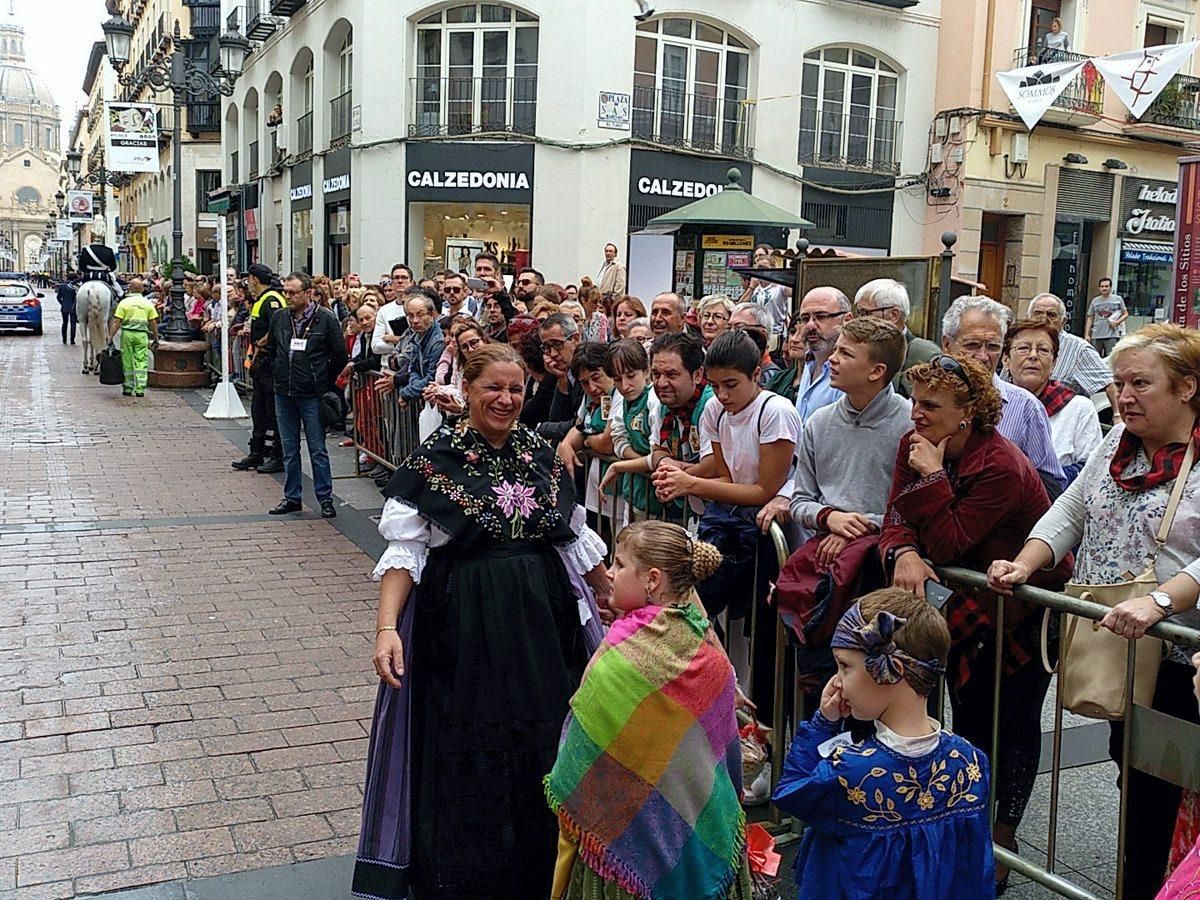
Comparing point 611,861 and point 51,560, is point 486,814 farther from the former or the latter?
point 51,560

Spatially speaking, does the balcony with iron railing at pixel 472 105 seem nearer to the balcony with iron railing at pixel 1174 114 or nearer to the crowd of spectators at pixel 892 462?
the balcony with iron railing at pixel 1174 114

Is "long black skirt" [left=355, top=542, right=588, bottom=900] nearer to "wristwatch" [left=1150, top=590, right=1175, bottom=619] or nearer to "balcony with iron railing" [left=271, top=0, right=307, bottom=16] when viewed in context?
"wristwatch" [left=1150, top=590, right=1175, bottom=619]

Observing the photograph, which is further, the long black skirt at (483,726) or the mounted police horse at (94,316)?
the mounted police horse at (94,316)

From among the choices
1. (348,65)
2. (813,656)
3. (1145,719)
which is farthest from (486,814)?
(348,65)

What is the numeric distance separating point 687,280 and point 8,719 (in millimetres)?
8718

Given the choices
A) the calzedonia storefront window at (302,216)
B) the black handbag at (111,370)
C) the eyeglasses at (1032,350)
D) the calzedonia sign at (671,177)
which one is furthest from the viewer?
the calzedonia storefront window at (302,216)

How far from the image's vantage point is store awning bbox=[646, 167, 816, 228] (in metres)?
11.5

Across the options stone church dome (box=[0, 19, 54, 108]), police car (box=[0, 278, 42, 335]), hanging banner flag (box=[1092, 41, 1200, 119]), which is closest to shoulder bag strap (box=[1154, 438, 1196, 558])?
hanging banner flag (box=[1092, 41, 1200, 119])

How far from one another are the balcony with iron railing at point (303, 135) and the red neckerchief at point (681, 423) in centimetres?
2395

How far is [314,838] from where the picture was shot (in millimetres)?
4227

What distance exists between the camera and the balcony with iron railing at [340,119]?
24422mm

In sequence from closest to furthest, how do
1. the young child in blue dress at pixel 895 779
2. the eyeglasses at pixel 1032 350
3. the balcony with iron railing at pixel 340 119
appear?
1. the young child in blue dress at pixel 895 779
2. the eyeglasses at pixel 1032 350
3. the balcony with iron railing at pixel 340 119

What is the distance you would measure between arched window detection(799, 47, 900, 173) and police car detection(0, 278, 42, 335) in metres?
23.1

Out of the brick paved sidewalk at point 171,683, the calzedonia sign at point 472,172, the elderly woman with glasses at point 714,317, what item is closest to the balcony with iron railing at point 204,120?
the calzedonia sign at point 472,172
